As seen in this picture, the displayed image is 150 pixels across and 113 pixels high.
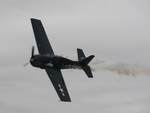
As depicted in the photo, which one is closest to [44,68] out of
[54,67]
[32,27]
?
[54,67]

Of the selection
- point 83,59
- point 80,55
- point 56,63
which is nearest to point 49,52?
point 56,63

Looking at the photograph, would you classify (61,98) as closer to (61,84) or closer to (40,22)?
(61,84)

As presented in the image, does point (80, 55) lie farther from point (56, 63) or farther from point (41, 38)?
point (41, 38)

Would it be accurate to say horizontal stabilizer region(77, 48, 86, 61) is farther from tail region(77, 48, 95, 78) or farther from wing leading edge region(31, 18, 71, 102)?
wing leading edge region(31, 18, 71, 102)

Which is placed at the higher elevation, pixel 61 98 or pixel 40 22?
pixel 40 22

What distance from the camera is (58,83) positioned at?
386 ft

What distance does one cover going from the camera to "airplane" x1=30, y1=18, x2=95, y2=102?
115 metres

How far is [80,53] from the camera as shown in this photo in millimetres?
118250

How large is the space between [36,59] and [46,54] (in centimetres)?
423

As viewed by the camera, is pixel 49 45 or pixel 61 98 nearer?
pixel 61 98

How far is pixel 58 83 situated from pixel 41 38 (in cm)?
940

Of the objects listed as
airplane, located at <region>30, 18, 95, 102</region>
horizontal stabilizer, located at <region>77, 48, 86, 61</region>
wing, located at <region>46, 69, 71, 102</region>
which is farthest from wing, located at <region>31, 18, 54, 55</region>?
horizontal stabilizer, located at <region>77, 48, 86, 61</region>

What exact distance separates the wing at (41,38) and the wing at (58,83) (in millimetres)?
4102

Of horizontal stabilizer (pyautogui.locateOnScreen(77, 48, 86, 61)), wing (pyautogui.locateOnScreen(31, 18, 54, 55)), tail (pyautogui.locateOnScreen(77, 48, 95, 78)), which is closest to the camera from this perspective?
tail (pyautogui.locateOnScreen(77, 48, 95, 78))
